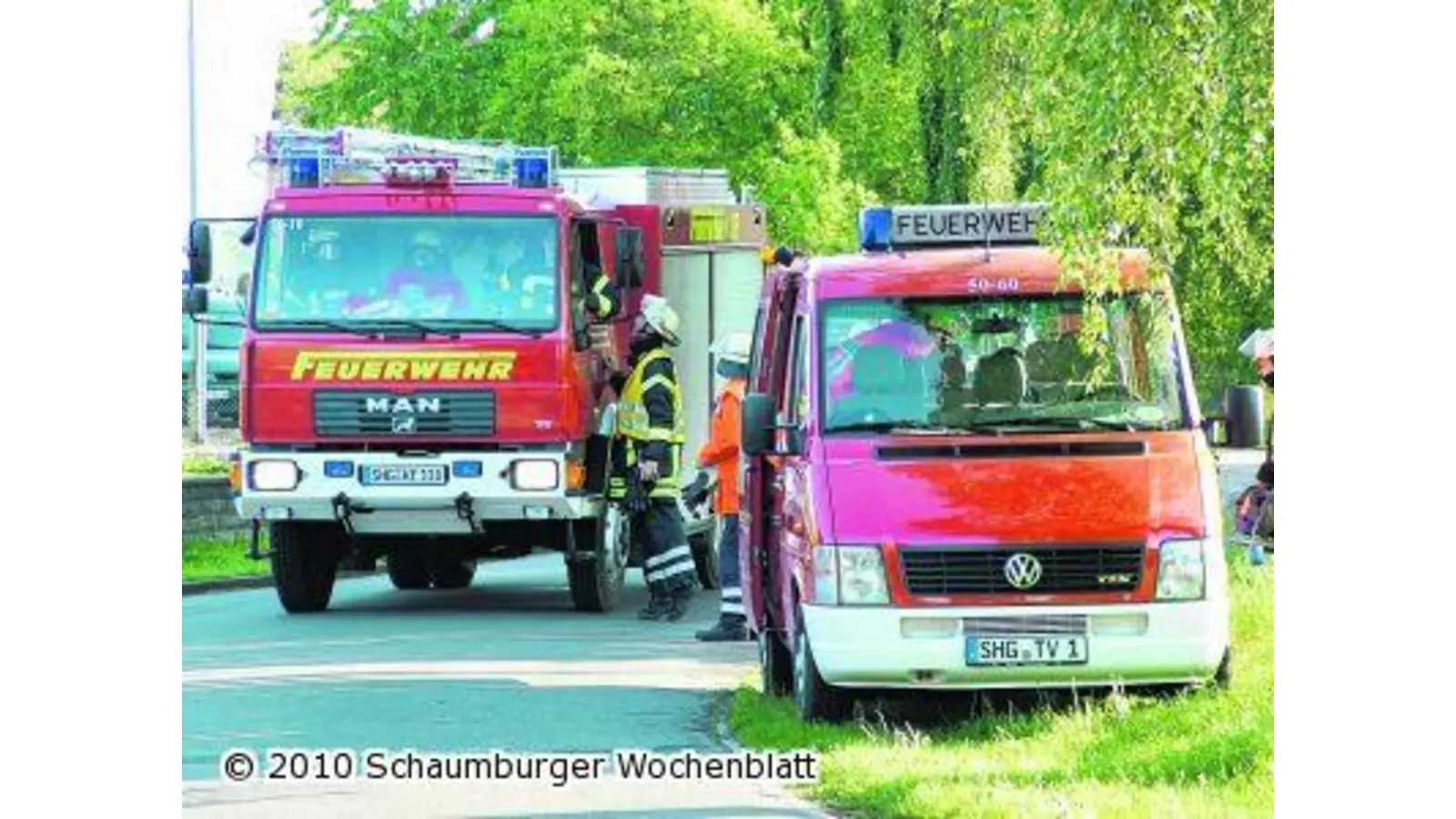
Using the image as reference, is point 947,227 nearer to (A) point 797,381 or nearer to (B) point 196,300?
(A) point 797,381

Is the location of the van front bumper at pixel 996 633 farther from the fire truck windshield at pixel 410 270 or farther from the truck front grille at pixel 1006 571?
the fire truck windshield at pixel 410 270

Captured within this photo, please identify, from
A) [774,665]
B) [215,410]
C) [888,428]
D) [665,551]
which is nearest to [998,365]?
[888,428]

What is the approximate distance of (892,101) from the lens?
31281 mm

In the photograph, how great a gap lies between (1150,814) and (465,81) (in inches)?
1470

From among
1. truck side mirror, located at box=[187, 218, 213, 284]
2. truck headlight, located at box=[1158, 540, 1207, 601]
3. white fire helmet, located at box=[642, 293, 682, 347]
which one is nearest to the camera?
truck headlight, located at box=[1158, 540, 1207, 601]

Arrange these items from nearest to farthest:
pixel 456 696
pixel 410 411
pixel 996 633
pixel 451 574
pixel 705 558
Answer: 1. pixel 996 633
2. pixel 456 696
3. pixel 410 411
4. pixel 705 558
5. pixel 451 574

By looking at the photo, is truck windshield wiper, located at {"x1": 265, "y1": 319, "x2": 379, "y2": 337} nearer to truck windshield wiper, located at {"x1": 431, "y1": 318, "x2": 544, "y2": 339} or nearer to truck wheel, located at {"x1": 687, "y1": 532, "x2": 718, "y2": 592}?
truck windshield wiper, located at {"x1": 431, "y1": 318, "x2": 544, "y2": 339}

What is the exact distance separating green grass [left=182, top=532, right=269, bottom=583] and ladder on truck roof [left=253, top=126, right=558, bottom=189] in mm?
6357

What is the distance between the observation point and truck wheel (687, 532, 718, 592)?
85.1ft

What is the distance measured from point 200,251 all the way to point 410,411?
62.4 inches

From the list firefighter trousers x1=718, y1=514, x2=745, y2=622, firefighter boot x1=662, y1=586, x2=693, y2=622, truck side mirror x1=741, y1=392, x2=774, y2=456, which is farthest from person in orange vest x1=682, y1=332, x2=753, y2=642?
truck side mirror x1=741, y1=392, x2=774, y2=456

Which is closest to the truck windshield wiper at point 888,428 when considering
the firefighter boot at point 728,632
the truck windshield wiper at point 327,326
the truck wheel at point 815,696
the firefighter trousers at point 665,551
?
the truck wheel at point 815,696
